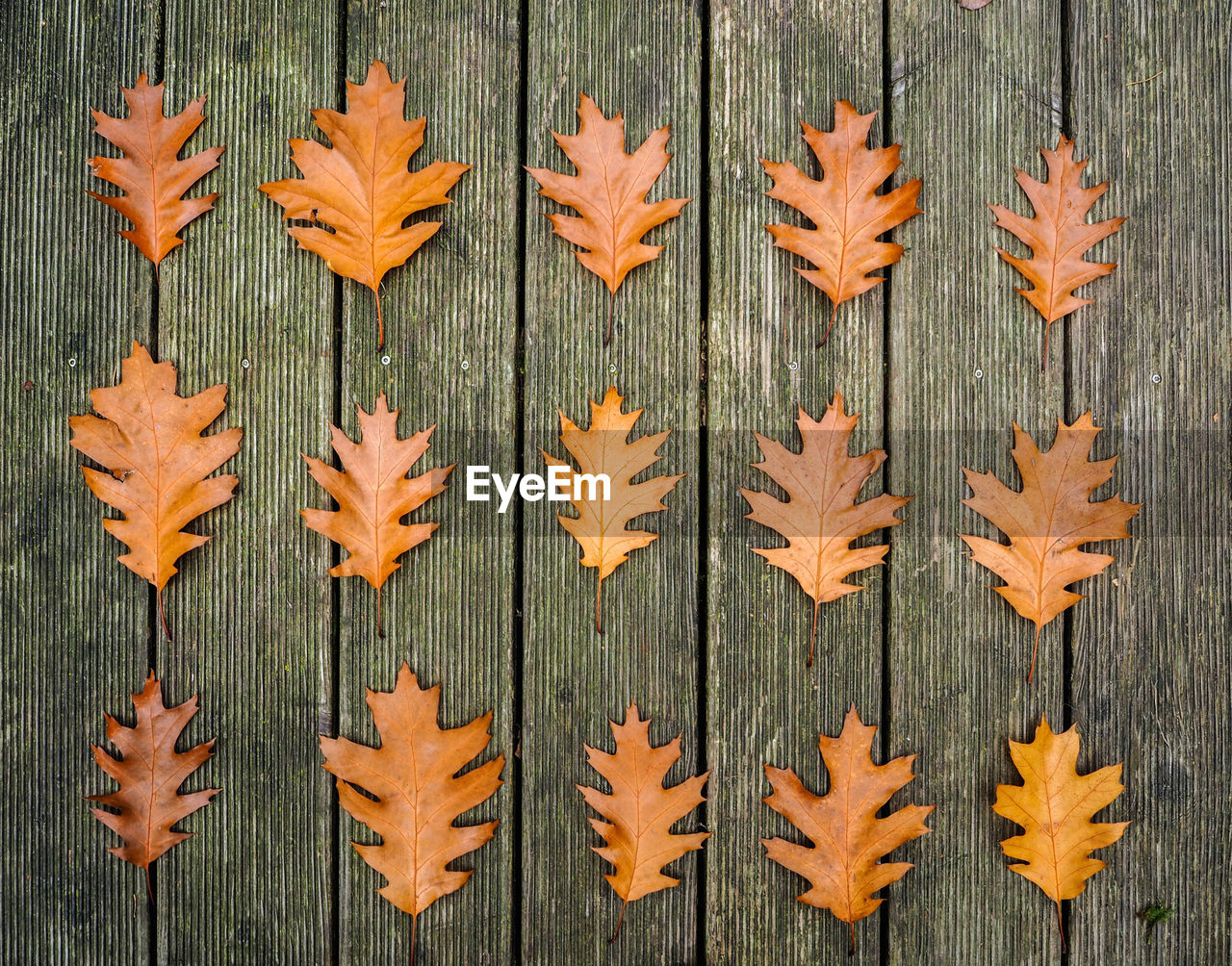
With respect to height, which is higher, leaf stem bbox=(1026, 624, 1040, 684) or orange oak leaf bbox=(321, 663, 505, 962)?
leaf stem bbox=(1026, 624, 1040, 684)

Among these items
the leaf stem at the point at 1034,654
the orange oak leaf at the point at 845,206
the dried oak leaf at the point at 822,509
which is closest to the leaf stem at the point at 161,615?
the dried oak leaf at the point at 822,509

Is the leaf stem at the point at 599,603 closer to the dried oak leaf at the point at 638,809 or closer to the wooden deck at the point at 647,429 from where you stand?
the wooden deck at the point at 647,429

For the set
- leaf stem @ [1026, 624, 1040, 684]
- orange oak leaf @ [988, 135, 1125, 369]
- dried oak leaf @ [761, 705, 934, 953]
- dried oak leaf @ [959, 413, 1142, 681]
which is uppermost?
orange oak leaf @ [988, 135, 1125, 369]

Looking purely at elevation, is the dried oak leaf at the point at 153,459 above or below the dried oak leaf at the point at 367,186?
below

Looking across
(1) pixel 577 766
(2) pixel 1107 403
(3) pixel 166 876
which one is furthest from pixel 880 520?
(3) pixel 166 876

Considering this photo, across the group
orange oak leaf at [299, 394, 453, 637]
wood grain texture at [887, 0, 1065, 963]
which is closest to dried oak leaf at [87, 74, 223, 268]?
orange oak leaf at [299, 394, 453, 637]

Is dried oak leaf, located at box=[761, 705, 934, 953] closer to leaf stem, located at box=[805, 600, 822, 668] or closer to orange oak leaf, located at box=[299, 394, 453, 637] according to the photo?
leaf stem, located at box=[805, 600, 822, 668]

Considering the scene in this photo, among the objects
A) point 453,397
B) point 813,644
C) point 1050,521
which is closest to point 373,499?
point 453,397

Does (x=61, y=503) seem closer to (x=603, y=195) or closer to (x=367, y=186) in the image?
(x=367, y=186)
